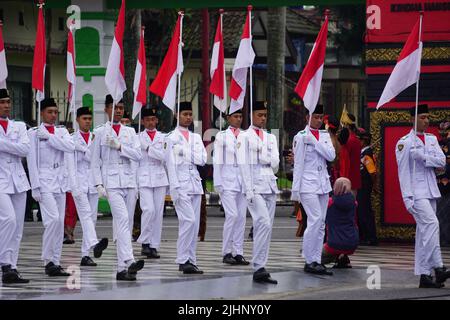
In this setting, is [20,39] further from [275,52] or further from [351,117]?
[351,117]

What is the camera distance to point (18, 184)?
52.3ft

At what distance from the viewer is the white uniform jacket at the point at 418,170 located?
15.7 metres

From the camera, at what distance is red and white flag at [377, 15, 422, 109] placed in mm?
16688

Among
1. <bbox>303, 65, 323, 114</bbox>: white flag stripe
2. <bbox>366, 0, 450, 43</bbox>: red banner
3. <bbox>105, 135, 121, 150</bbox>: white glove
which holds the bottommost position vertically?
<bbox>105, 135, 121, 150</bbox>: white glove

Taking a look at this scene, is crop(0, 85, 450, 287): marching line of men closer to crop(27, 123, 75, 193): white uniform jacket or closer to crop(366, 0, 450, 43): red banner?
crop(27, 123, 75, 193): white uniform jacket

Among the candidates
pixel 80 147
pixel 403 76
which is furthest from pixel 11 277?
pixel 403 76

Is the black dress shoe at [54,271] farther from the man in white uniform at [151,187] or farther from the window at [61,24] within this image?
the window at [61,24]

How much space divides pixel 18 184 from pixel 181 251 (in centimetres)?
235

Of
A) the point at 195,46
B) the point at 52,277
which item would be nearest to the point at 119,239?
the point at 52,277

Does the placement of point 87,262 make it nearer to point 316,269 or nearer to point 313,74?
point 316,269

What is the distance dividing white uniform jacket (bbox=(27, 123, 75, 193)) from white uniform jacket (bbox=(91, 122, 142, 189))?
39 cm

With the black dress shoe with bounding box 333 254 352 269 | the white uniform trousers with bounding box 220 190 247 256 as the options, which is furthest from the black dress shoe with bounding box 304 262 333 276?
the white uniform trousers with bounding box 220 190 247 256

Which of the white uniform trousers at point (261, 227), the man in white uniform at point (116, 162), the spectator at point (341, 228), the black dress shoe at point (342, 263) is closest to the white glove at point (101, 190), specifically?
the man in white uniform at point (116, 162)

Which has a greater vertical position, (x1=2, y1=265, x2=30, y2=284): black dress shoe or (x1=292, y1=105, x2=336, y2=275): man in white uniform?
(x1=292, y1=105, x2=336, y2=275): man in white uniform
